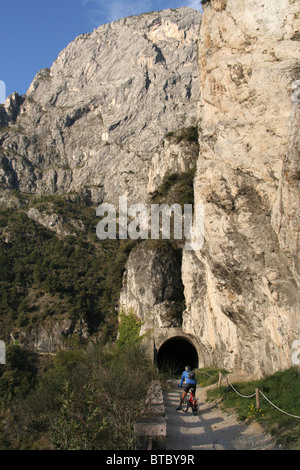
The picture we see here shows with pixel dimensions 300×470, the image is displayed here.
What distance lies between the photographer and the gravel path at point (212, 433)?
23.5ft

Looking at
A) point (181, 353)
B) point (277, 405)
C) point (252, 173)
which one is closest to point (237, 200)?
point (252, 173)

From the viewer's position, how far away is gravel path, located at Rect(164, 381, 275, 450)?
7172mm

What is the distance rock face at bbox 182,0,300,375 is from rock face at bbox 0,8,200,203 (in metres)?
54.7

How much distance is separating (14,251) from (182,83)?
199 feet

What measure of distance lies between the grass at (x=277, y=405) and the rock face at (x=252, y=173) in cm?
86

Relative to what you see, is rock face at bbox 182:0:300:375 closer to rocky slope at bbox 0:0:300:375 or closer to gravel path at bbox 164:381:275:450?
rocky slope at bbox 0:0:300:375

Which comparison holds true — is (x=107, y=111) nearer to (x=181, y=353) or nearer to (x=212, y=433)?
(x=181, y=353)

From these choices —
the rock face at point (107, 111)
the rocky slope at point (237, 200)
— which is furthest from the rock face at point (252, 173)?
the rock face at point (107, 111)

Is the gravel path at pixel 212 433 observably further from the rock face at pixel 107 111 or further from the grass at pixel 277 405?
the rock face at pixel 107 111

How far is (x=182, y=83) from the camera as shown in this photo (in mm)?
91250

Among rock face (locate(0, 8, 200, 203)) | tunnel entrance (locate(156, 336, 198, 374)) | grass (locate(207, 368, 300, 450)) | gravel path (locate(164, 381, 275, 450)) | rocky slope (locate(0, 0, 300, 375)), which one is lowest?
tunnel entrance (locate(156, 336, 198, 374))

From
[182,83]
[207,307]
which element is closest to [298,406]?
[207,307]

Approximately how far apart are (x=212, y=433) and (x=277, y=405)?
169 cm

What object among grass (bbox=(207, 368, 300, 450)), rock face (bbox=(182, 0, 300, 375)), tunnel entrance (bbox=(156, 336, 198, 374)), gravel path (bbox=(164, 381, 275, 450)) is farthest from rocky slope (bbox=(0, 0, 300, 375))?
tunnel entrance (bbox=(156, 336, 198, 374))
